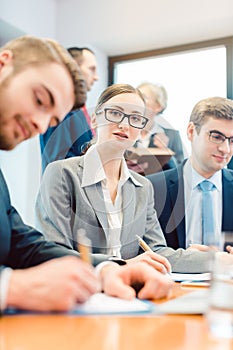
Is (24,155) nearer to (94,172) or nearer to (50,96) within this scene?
(94,172)

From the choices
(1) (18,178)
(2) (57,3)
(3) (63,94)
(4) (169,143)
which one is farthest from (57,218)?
(2) (57,3)

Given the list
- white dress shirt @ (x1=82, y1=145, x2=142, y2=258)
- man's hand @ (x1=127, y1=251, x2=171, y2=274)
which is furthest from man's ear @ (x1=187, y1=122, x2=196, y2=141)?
man's hand @ (x1=127, y1=251, x2=171, y2=274)

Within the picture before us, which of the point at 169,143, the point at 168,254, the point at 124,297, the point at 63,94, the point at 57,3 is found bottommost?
the point at 168,254

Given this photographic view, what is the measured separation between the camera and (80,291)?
2.26 feet

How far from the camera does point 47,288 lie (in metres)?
0.66

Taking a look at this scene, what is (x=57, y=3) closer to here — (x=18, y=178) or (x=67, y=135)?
(x=18, y=178)

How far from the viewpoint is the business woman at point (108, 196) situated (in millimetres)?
1358

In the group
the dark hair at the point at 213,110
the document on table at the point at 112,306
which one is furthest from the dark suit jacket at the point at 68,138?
the document on table at the point at 112,306

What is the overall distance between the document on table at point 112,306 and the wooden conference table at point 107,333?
26 millimetres

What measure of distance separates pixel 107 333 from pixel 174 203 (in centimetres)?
115

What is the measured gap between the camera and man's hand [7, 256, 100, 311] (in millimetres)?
653

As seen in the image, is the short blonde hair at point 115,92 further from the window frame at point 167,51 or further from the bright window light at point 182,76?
the window frame at point 167,51

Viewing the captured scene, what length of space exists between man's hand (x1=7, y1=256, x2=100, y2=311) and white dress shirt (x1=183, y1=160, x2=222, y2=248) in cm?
99

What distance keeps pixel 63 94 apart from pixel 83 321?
1.40 feet
